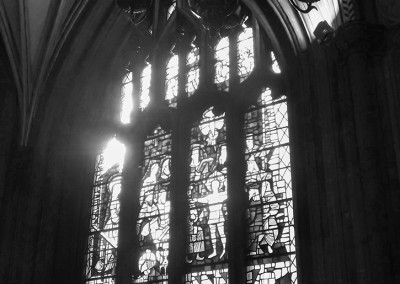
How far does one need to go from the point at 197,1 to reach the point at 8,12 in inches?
110

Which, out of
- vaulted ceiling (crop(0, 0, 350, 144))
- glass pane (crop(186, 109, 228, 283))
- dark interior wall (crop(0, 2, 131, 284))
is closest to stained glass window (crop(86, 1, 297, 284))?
glass pane (crop(186, 109, 228, 283))

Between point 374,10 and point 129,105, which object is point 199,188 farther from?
point 374,10

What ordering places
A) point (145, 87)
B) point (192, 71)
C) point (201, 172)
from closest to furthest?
point (201, 172), point (192, 71), point (145, 87)

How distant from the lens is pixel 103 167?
437 inches

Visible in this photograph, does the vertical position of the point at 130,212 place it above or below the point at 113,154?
below

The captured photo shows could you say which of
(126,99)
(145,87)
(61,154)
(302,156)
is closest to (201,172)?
(302,156)

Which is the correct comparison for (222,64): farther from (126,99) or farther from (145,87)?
(126,99)

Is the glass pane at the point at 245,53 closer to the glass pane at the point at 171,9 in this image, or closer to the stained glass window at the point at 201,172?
the stained glass window at the point at 201,172

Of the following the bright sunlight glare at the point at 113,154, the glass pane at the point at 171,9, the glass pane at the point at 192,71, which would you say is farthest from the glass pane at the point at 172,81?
the bright sunlight glare at the point at 113,154

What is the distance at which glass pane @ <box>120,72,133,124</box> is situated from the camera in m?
11.3

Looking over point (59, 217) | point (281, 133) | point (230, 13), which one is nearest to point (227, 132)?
point (281, 133)

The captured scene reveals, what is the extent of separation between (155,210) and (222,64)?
208cm

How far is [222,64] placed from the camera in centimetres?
1083

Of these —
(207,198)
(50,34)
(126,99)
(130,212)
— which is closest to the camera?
(207,198)
